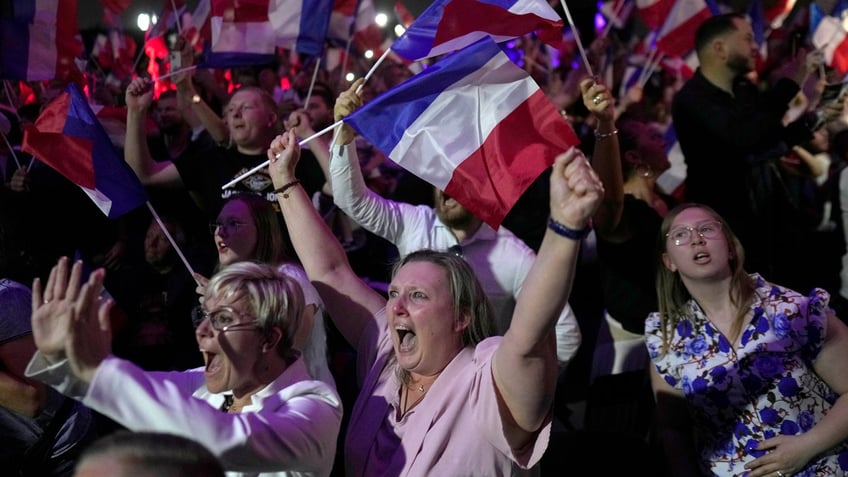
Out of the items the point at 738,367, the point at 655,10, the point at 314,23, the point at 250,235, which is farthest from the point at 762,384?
the point at 655,10

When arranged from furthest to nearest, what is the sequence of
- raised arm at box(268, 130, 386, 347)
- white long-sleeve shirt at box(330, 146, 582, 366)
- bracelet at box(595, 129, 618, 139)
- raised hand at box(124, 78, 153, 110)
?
raised hand at box(124, 78, 153, 110) < white long-sleeve shirt at box(330, 146, 582, 366) < bracelet at box(595, 129, 618, 139) < raised arm at box(268, 130, 386, 347)

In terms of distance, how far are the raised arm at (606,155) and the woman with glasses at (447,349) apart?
3.14 feet

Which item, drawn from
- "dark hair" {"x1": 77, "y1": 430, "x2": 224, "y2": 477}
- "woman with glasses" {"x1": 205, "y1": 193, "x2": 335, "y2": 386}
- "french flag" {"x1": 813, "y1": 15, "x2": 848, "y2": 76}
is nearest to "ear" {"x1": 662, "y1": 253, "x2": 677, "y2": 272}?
"woman with glasses" {"x1": 205, "y1": 193, "x2": 335, "y2": 386}

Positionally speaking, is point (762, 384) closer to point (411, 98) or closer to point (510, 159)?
point (510, 159)

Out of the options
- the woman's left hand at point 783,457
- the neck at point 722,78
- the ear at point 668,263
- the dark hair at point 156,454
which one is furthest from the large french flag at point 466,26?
the dark hair at point 156,454

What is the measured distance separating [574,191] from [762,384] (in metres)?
1.50

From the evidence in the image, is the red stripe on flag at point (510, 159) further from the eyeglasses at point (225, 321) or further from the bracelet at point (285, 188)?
the eyeglasses at point (225, 321)

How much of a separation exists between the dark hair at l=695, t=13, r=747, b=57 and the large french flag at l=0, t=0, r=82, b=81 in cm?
369

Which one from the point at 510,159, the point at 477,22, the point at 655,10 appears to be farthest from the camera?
the point at 655,10

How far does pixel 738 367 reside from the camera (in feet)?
11.4

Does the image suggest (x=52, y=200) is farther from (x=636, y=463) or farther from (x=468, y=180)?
(x=636, y=463)

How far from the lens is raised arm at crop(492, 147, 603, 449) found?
2318 millimetres

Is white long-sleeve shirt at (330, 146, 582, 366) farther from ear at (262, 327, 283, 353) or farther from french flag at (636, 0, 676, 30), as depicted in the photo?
french flag at (636, 0, 676, 30)

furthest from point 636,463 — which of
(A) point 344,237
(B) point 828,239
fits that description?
(B) point 828,239
